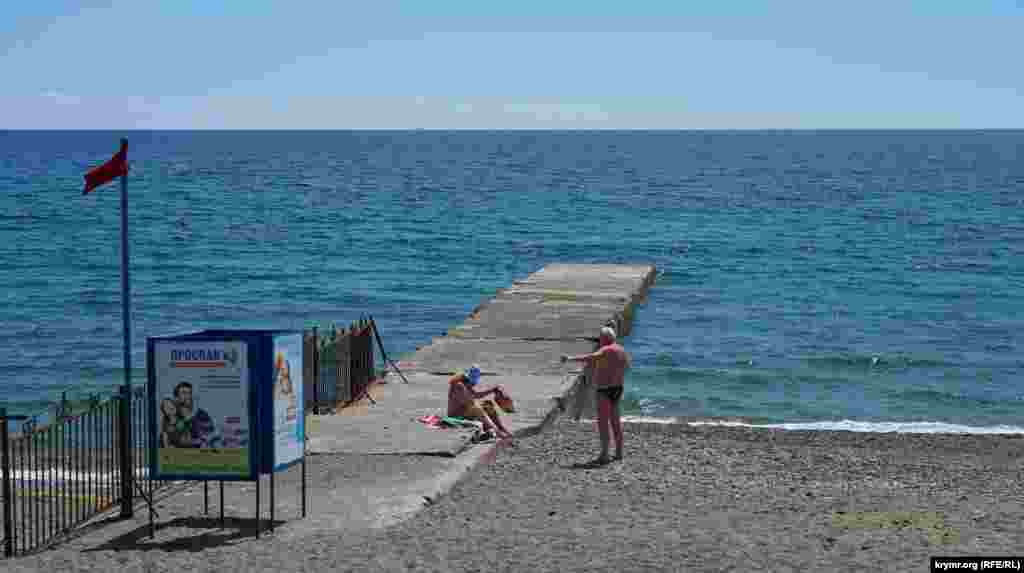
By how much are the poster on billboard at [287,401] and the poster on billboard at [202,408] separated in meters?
0.26

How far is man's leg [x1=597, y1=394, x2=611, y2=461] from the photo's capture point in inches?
639

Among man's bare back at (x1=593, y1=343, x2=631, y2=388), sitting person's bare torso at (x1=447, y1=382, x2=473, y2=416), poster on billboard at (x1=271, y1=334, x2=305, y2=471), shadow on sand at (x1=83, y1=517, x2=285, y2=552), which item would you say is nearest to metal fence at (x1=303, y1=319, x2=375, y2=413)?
sitting person's bare torso at (x1=447, y1=382, x2=473, y2=416)

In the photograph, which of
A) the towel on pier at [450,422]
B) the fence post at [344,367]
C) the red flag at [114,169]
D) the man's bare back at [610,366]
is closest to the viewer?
the red flag at [114,169]

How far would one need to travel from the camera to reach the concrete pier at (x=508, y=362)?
16.7m

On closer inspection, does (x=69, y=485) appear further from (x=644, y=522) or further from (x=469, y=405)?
(x=644, y=522)

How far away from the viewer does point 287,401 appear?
1277 centimetres

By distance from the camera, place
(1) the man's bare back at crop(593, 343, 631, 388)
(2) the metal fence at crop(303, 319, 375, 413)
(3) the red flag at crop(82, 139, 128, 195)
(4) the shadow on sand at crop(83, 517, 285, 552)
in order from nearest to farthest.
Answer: (4) the shadow on sand at crop(83, 517, 285, 552) → (3) the red flag at crop(82, 139, 128, 195) → (1) the man's bare back at crop(593, 343, 631, 388) → (2) the metal fence at crop(303, 319, 375, 413)

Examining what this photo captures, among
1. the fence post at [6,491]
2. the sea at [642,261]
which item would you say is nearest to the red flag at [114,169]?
the fence post at [6,491]

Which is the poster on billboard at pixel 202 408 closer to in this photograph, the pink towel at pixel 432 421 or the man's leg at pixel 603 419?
the man's leg at pixel 603 419

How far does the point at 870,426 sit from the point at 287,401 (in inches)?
526

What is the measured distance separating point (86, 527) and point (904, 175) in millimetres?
114993

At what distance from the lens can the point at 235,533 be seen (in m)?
12.6

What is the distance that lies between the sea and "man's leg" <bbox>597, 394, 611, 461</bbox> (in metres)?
7.46

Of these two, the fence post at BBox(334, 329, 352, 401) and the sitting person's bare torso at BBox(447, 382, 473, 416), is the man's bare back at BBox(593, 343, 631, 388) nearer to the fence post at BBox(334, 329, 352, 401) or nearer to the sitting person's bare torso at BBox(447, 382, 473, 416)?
the sitting person's bare torso at BBox(447, 382, 473, 416)
